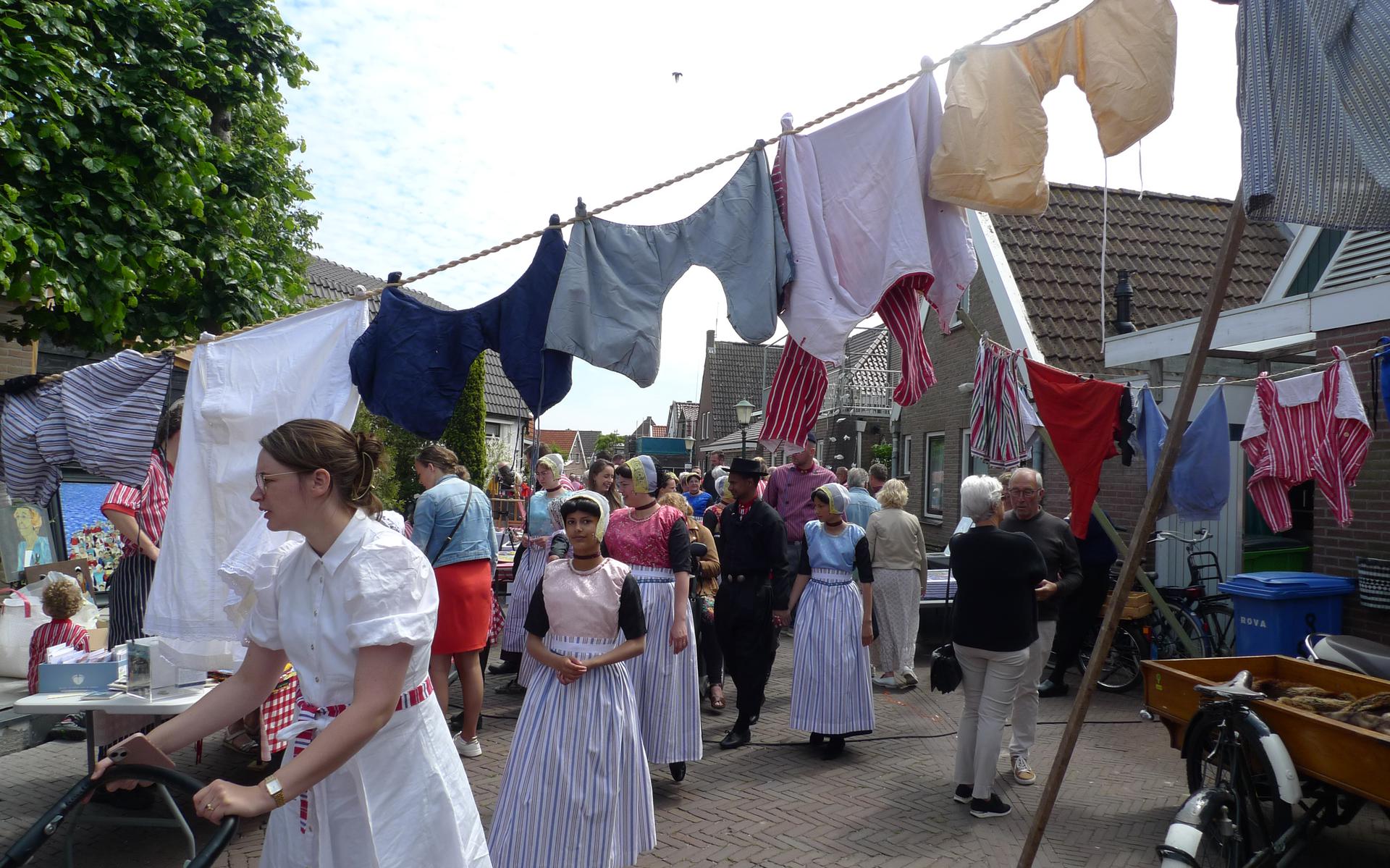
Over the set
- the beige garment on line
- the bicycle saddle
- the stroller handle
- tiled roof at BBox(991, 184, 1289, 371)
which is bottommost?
the bicycle saddle

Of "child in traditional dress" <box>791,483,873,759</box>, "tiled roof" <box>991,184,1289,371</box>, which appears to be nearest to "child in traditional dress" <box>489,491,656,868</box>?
"child in traditional dress" <box>791,483,873,759</box>

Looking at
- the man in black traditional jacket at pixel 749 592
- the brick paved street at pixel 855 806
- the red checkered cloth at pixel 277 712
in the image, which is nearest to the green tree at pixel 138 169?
the red checkered cloth at pixel 277 712

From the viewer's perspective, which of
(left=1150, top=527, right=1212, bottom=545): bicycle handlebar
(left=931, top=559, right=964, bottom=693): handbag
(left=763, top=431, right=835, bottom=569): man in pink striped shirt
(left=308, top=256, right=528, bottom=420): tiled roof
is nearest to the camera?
(left=931, top=559, right=964, bottom=693): handbag

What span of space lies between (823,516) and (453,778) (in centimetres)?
460

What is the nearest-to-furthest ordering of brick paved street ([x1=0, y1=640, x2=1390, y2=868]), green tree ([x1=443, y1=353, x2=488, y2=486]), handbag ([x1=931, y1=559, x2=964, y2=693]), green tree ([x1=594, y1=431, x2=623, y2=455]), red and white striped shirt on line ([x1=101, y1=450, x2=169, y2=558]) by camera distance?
1. brick paved street ([x1=0, y1=640, x2=1390, y2=868])
2. red and white striped shirt on line ([x1=101, y1=450, x2=169, y2=558])
3. handbag ([x1=931, y1=559, x2=964, y2=693])
4. green tree ([x1=443, y1=353, x2=488, y2=486])
5. green tree ([x1=594, y1=431, x2=623, y2=455])

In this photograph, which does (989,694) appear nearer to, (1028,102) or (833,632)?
(833,632)

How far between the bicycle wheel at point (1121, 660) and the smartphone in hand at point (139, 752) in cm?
783

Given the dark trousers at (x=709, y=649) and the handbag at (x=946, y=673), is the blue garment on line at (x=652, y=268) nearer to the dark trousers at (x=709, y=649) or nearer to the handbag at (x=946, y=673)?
the handbag at (x=946, y=673)

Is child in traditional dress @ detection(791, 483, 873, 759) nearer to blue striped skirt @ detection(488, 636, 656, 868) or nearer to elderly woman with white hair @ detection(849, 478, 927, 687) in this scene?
elderly woman with white hair @ detection(849, 478, 927, 687)

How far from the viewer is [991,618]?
516 centimetres

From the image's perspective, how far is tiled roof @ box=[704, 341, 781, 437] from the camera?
4316cm

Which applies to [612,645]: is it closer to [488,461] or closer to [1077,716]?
[1077,716]

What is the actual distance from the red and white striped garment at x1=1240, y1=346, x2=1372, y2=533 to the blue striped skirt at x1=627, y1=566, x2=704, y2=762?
489 centimetres

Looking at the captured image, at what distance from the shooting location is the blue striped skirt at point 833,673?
632 cm
